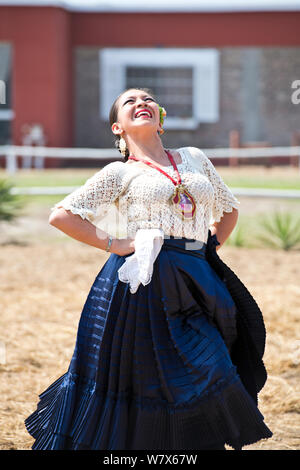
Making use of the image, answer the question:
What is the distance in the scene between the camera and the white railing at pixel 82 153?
13.3 metres

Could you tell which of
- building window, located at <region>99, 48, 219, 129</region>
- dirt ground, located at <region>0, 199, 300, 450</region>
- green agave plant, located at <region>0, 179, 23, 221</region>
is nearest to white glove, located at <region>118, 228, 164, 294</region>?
dirt ground, located at <region>0, 199, 300, 450</region>

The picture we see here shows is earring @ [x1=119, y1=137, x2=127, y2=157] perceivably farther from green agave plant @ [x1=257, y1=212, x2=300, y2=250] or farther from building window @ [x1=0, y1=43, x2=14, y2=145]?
building window @ [x1=0, y1=43, x2=14, y2=145]

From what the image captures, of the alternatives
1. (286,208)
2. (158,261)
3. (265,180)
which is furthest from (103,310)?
(265,180)

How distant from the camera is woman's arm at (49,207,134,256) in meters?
2.88

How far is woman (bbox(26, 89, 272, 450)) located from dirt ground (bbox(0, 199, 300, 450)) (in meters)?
0.82

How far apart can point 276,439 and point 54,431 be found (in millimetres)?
1222

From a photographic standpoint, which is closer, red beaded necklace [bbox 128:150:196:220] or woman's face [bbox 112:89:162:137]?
red beaded necklace [bbox 128:150:196:220]

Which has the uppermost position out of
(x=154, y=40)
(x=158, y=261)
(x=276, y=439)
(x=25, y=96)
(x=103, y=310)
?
(x=154, y=40)

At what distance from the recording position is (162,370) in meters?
2.78

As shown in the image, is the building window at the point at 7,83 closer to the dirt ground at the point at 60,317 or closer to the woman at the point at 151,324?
the dirt ground at the point at 60,317

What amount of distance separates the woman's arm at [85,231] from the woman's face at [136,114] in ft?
1.50

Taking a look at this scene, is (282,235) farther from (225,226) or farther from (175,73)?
(175,73)
